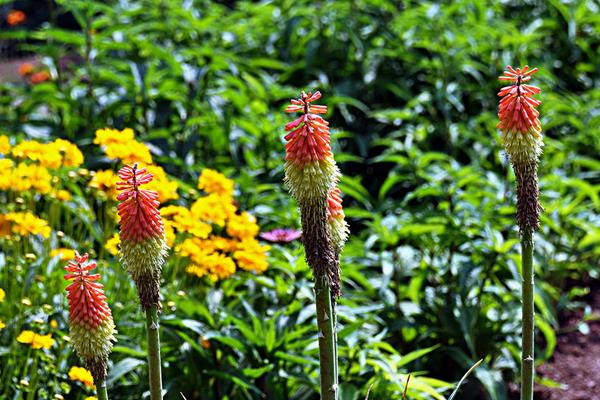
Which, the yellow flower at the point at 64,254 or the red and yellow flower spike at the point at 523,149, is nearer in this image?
the red and yellow flower spike at the point at 523,149

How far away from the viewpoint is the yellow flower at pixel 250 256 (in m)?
3.78

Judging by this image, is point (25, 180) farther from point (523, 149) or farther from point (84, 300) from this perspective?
point (523, 149)

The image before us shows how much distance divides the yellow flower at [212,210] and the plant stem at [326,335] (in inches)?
61.3

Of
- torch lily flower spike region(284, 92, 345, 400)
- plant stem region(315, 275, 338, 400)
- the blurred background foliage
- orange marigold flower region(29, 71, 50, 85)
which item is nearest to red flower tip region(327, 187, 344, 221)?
torch lily flower spike region(284, 92, 345, 400)

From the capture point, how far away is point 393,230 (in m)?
4.46

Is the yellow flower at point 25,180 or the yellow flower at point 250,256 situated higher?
the yellow flower at point 25,180

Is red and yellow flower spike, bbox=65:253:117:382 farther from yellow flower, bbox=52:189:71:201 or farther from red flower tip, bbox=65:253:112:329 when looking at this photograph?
yellow flower, bbox=52:189:71:201

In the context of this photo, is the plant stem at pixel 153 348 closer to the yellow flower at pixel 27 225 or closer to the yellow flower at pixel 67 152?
the yellow flower at pixel 27 225

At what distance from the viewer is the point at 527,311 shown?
2432 mm

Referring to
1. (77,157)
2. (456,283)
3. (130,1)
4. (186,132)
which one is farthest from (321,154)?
(130,1)

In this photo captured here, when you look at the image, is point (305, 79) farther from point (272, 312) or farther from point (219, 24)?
point (272, 312)

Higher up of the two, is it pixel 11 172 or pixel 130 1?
pixel 130 1

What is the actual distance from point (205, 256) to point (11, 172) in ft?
3.46

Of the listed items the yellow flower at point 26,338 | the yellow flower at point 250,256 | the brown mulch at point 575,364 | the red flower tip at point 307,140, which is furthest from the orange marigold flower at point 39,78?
the red flower tip at point 307,140
